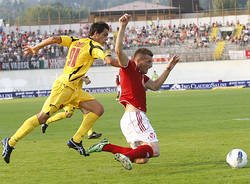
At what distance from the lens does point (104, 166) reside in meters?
8.47

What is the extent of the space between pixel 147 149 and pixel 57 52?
1745 inches

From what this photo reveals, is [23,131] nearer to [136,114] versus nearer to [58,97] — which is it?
[58,97]

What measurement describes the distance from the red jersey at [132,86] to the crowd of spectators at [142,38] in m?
43.4

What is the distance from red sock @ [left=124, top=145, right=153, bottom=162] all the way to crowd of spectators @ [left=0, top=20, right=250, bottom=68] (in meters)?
43.9

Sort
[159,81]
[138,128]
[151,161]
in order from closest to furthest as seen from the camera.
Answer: [138,128] < [159,81] < [151,161]

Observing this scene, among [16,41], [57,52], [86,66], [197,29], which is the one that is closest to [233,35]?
[197,29]

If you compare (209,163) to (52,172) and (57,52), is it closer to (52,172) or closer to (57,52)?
(52,172)

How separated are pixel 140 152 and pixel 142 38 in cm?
5016

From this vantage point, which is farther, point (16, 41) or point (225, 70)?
point (16, 41)

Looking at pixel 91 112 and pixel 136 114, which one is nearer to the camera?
pixel 136 114

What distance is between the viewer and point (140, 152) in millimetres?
7477

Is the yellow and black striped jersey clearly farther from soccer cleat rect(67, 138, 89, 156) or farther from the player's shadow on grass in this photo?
the player's shadow on grass

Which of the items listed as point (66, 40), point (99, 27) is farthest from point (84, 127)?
point (99, 27)

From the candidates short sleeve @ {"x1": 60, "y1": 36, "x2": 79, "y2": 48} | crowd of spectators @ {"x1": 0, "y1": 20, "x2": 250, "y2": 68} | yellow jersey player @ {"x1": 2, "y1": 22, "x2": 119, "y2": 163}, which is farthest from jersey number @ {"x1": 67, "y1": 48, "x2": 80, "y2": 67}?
crowd of spectators @ {"x1": 0, "y1": 20, "x2": 250, "y2": 68}
